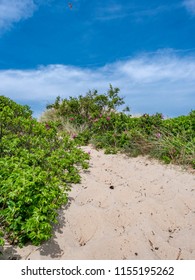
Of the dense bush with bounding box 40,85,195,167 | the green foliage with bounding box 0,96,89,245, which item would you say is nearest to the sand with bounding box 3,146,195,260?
the green foliage with bounding box 0,96,89,245

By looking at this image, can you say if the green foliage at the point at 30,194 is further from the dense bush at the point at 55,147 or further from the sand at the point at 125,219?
the sand at the point at 125,219

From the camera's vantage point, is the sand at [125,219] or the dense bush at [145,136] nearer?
the sand at [125,219]

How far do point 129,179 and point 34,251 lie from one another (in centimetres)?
303

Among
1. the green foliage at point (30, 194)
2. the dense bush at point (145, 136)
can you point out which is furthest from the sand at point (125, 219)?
the dense bush at point (145, 136)

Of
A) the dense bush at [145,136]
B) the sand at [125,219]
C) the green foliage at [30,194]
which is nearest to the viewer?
the green foliage at [30,194]

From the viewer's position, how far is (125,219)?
191 inches

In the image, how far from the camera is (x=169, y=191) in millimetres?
5949

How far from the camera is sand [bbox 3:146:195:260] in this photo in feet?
13.2

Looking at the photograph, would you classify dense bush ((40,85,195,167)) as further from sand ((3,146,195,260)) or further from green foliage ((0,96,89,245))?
green foliage ((0,96,89,245))

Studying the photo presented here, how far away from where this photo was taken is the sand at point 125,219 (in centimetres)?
401

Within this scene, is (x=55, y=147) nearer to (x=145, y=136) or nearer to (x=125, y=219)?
(x=145, y=136)

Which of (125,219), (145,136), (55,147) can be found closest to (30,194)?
(125,219)
